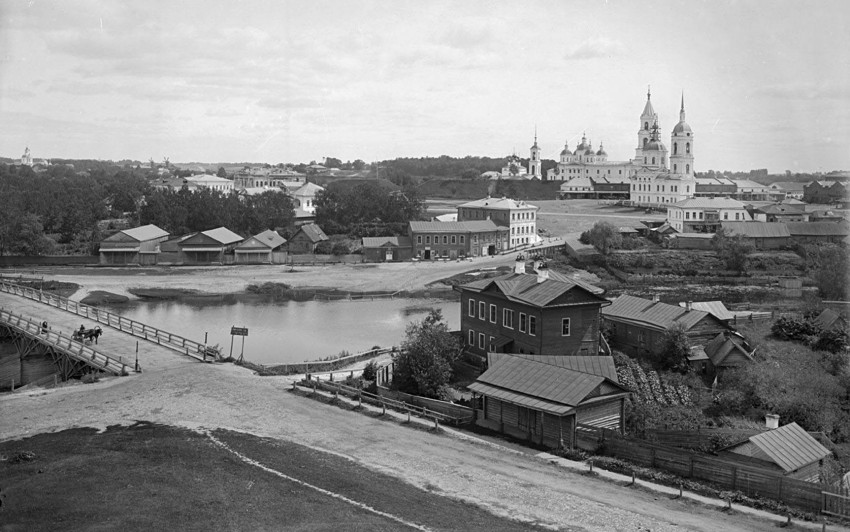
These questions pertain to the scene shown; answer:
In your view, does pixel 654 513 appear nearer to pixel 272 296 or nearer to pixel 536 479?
pixel 536 479

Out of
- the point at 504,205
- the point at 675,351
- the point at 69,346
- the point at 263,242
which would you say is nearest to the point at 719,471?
the point at 675,351

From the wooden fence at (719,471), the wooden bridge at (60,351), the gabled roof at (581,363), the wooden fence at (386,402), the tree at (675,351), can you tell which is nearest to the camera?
the wooden fence at (719,471)

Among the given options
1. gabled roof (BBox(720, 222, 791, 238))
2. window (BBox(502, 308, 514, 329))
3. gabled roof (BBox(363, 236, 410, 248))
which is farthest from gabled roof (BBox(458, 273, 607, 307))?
gabled roof (BBox(720, 222, 791, 238))

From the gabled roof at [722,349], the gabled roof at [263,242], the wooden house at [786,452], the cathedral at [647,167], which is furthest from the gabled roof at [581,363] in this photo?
the cathedral at [647,167]

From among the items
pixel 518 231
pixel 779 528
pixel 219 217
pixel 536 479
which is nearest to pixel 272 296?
pixel 219 217

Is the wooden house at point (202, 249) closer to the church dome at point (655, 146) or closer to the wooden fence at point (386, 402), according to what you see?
the wooden fence at point (386, 402)

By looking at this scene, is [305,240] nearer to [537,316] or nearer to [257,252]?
[257,252]

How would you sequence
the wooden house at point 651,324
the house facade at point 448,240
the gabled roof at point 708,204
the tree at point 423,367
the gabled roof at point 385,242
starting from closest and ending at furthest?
1. the tree at point 423,367
2. the wooden house at point 651,324
3. the gabled roof at point 385,242
4. the house facade at point 448,240
5. the gabled roof at point 708,204
